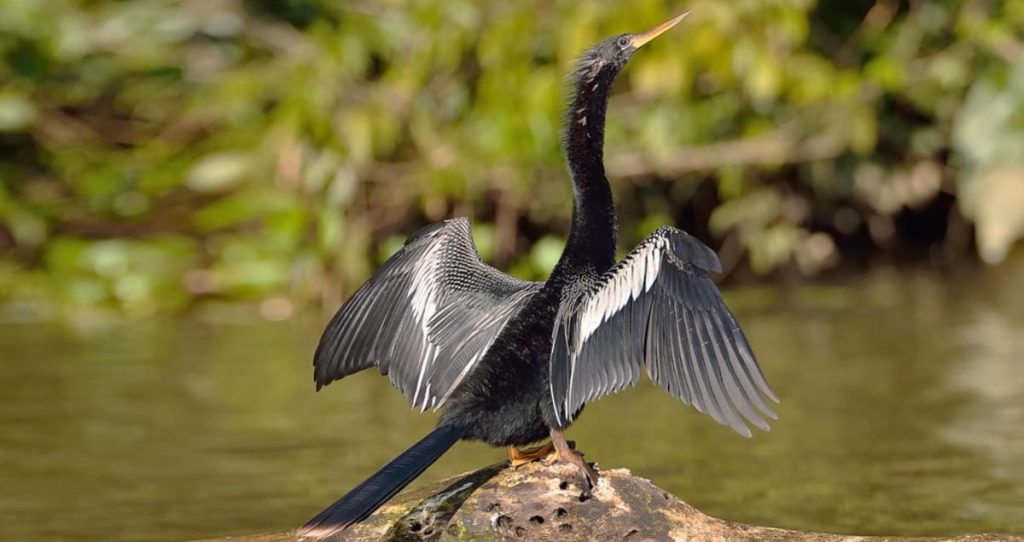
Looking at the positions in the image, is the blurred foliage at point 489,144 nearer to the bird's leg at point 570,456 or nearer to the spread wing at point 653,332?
the spread wing at point 653,332

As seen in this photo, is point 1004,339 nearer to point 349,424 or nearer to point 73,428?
point 349,424

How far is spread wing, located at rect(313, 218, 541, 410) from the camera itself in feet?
14.6

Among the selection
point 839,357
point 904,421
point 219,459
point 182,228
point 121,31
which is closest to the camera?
point 219,459

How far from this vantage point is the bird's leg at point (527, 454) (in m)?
4.23

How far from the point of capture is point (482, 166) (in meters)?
9.37

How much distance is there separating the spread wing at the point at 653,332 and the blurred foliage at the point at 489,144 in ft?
16.3

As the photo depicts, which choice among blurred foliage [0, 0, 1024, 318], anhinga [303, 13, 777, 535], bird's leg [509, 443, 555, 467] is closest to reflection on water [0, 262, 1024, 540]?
blurred foliage [0, 0, 1024, 318]

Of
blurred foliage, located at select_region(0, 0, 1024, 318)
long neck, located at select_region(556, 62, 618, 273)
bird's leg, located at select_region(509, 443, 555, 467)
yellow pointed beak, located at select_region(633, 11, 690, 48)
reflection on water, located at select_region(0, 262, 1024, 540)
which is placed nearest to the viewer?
bird's leg, located at select_region(509, 443, 555, 467)

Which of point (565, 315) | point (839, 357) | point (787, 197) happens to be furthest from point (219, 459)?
point (787, 197)

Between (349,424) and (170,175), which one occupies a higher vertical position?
(170,175)

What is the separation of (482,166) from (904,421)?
11.1 feet

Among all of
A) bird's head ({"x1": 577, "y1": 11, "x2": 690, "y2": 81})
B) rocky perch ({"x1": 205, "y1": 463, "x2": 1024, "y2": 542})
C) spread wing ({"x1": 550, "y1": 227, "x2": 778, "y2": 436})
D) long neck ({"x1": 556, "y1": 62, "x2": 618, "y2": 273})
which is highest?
bird's head ({"x1": 577, "y1": 11, "x2": 690, "y2": 81})

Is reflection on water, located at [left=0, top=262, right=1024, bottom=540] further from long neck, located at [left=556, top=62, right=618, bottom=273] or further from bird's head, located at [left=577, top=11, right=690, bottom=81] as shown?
bird's head, located at [left=577, top=11, right=690, bottom=81]

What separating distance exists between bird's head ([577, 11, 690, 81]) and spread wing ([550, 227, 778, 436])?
71 centimetres
